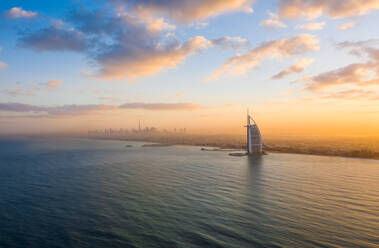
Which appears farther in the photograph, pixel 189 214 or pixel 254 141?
pixel 254 141

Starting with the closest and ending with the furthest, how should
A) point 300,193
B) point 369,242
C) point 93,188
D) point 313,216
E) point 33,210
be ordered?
1. point 369,242
2. point 313,216
3. point 33,210
4. point 300,193
5. point 93,188

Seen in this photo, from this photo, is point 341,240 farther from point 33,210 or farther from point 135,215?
point 33,210

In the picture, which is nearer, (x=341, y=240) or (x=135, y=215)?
(x=341, y=240)

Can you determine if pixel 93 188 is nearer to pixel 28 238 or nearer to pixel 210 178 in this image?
pixel 28 238

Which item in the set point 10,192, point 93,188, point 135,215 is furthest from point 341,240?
point 10,192

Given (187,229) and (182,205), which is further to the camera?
(182,205)

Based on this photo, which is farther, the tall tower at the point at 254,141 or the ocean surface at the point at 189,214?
the tall tower at the point at 254,141

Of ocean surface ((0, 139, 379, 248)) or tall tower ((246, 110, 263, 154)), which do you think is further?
tall tower ((246, 110, 263, 154))

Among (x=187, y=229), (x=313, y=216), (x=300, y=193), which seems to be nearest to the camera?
(x=187, y=229)

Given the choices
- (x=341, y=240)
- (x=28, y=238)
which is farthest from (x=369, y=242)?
(x=28, y=238)
